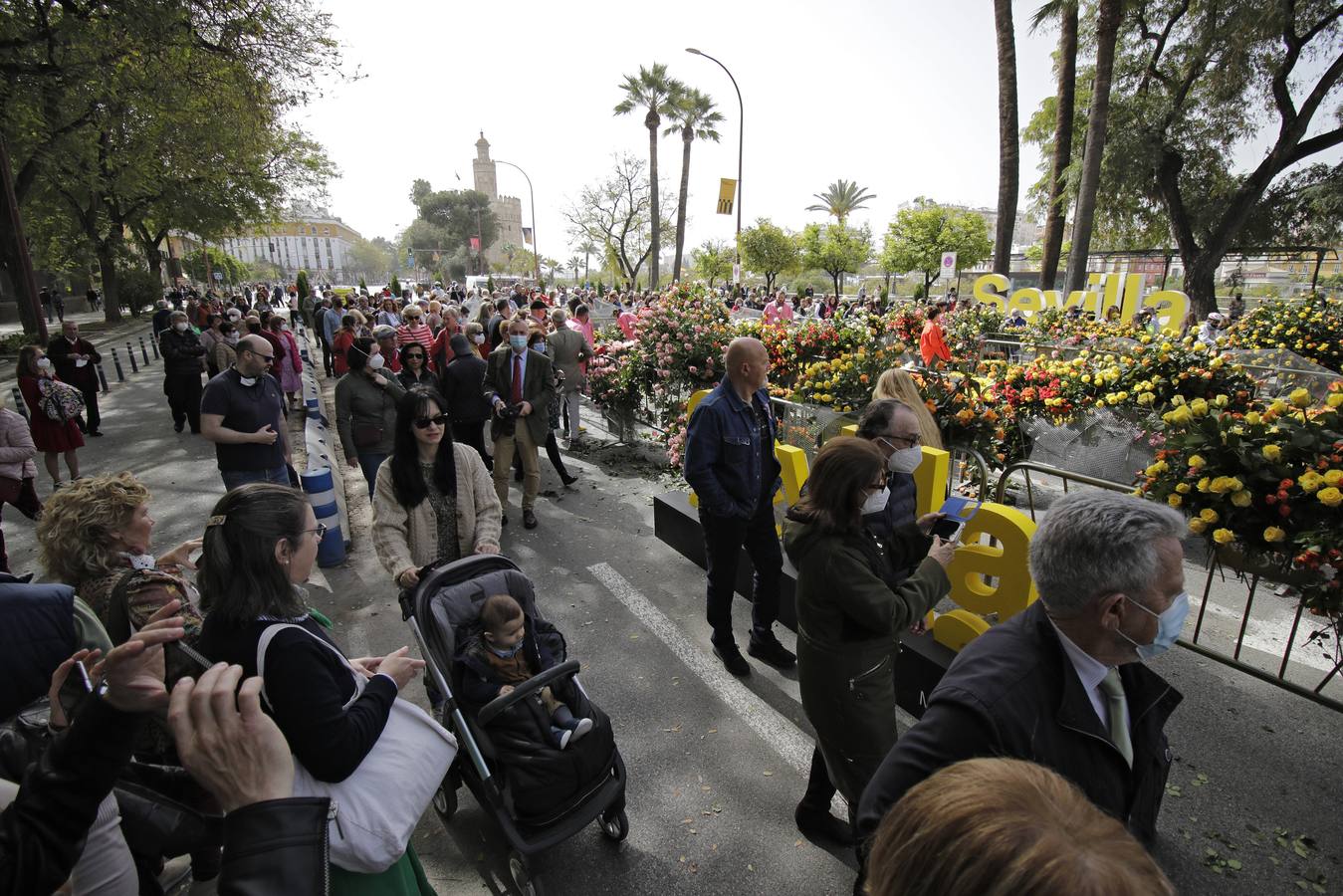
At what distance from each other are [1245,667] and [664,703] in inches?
118

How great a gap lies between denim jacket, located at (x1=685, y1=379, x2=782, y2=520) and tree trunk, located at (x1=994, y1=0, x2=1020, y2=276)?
16933mm

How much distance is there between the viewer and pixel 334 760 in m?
1.54

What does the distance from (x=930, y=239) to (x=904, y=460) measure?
114ft

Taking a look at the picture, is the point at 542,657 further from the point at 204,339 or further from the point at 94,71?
the point at 94,71

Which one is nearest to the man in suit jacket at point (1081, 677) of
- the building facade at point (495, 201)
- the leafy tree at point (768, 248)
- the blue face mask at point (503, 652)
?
the blue face mask at point (503, 652)

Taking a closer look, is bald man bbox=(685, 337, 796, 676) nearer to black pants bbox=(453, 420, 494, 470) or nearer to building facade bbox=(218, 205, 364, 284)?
black pants bbox=(453, 420, 494, 470)

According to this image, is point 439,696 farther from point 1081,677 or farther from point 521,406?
point 521,406

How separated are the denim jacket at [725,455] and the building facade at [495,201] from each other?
113 meters

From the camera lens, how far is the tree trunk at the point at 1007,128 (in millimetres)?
15914

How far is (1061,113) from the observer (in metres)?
17.2

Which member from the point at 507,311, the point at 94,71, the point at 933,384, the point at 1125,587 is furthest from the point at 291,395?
the point at 1125,587

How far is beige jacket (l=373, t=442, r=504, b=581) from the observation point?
3.24 metres

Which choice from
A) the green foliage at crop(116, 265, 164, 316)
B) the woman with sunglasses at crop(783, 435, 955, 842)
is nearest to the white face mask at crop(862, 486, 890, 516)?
the woman with sunglasses at crop(783, 435, 955, 842)

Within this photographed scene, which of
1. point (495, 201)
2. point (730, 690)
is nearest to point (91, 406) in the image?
point (730, 690)
